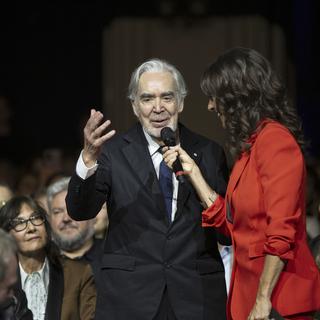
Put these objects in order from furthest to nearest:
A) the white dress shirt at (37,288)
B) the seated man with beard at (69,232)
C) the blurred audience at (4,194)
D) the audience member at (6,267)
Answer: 1. the seated man with beard at (69,232)
2. the blurred audience at (4,194)
3. the white dress shirt at (37,288)
4. the audience member at (6,267)

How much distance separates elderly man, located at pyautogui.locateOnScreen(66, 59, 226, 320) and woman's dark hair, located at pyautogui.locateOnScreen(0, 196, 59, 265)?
37.6 inches

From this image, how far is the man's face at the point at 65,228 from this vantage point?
6164 mm

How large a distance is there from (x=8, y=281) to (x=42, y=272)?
2.00 m

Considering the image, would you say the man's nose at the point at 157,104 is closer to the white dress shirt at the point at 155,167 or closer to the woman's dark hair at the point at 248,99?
the white dress shirt at the point at 155,167

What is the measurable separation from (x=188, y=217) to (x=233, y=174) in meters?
0.35

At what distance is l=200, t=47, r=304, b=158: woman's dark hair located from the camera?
4.25m

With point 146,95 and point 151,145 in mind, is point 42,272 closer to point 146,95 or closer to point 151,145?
point 151,145

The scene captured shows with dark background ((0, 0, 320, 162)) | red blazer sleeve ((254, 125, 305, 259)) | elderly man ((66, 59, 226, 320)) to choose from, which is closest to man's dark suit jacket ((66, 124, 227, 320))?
elderly man ((66, 59, 226, 320))

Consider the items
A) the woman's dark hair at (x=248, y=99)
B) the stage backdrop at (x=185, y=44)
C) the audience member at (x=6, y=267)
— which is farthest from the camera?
the stage backdrop at (x=185, y=44)

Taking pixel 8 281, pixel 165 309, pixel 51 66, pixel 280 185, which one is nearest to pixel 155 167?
pixel 165 309

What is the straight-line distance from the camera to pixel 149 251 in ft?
14.9

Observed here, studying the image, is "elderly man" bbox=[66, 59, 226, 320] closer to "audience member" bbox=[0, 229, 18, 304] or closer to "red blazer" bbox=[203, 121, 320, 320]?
"red blazer" bbox=[203, 121, 320, 320]

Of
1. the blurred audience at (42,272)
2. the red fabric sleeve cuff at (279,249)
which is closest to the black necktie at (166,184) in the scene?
the red fabric sleeve cuff at (279,249)

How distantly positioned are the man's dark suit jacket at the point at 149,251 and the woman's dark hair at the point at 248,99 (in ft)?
1.42
